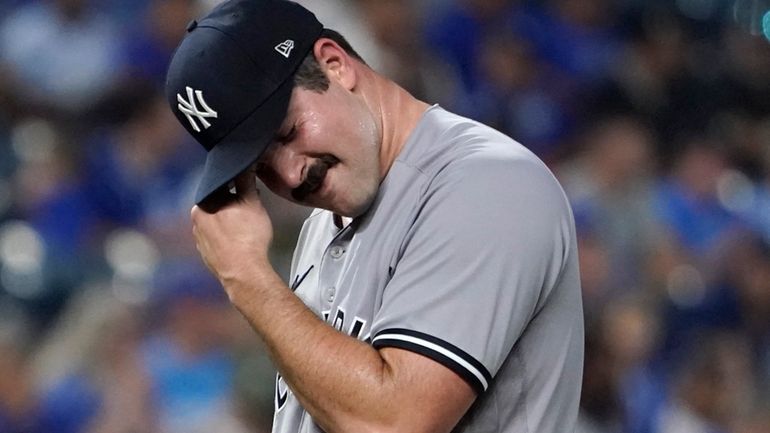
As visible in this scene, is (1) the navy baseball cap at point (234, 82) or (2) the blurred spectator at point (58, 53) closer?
(1) the navy baseball cap at point (234, 82)

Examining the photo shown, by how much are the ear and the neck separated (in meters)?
0.03

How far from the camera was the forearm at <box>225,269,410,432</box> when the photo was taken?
3.16 ft

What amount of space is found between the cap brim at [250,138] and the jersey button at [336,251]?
0.56 feet

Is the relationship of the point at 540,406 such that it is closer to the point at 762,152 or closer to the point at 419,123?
the point at 419,123

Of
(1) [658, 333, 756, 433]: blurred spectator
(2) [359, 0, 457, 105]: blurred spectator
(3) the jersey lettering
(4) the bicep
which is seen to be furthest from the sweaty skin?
(1) [658, 333, 756, 433]: blurred spectator

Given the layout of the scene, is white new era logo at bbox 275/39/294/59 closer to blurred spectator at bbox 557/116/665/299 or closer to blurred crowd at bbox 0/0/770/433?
blurred crowd at bbox 0/0/770/433

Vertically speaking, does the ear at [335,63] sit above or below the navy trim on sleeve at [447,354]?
above

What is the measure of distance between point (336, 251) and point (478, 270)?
0.25 m

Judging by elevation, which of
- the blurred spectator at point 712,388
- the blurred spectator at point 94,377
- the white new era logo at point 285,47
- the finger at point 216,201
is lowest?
the blurred spectator at point 712,388

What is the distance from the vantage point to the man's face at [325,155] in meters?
1.09

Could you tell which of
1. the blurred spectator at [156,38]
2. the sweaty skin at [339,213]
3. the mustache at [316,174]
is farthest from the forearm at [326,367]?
the blurred spectator at [156,38]

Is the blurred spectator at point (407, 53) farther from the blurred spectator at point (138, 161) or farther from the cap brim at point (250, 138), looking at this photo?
the cap brim at point (250, 138)

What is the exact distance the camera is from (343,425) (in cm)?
98

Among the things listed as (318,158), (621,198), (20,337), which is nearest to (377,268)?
(318,158)
